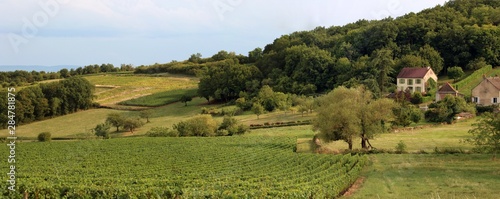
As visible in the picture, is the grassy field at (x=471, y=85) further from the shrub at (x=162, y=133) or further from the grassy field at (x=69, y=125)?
the grassy field at (x=69, y=125)

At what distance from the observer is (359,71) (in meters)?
82.6

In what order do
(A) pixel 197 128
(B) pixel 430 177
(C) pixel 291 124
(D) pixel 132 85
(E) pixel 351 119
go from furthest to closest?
1. (D) pixel 132 85
2. (C) pixel 291 124
3. (A) pixel 197 128
4. (E) pixel 351 119
5. (B) pixel 430 177

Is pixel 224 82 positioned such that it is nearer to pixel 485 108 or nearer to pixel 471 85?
pixel 471 85

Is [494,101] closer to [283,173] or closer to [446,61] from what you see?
[446,61]

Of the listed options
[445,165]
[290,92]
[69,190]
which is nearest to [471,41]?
[290,92]

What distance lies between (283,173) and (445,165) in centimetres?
1235

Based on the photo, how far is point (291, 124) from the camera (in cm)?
6116

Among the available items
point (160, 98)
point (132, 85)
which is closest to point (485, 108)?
point (160, 98)

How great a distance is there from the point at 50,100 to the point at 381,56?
56044mm

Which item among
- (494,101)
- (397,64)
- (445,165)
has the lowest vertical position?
(445,165)

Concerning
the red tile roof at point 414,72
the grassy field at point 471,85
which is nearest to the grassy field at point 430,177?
the grassy field at point 471,85

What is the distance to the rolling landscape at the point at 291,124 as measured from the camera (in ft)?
90.1

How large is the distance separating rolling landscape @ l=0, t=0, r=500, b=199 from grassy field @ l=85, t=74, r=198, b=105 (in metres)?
0.48

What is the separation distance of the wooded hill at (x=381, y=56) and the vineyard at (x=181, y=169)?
122 ft
